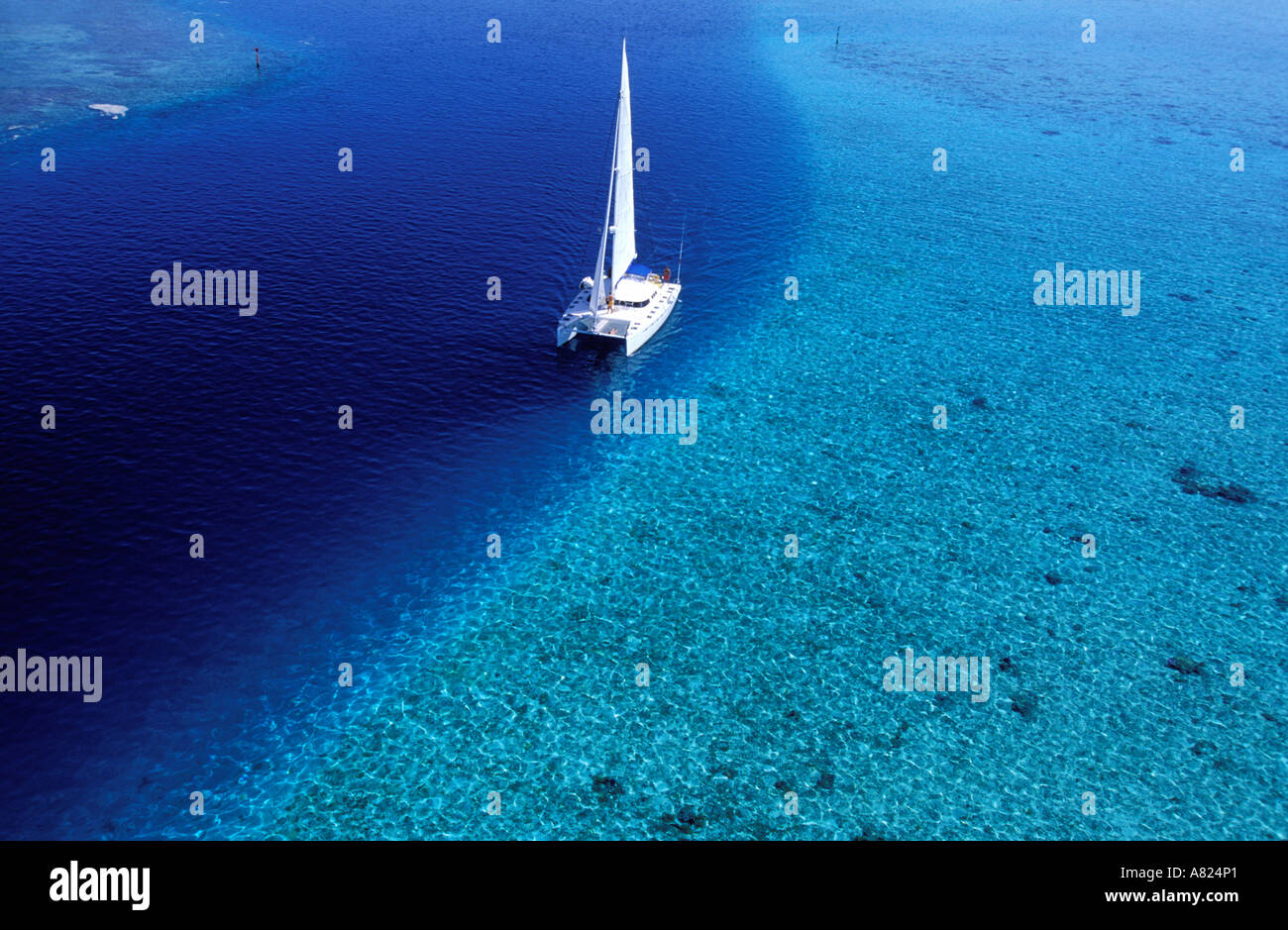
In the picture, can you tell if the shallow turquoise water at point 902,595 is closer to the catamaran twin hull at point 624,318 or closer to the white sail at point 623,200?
the catamaran twin hull at point 624,318

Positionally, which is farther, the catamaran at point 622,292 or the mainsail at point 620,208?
the catamaran at point 622,292

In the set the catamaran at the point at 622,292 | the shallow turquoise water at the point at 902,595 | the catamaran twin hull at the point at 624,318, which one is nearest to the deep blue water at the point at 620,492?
the shallow turquoise water at the point at 902,595

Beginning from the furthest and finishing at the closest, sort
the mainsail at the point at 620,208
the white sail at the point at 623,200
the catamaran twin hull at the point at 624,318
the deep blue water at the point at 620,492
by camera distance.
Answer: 1. the white sail at the point at 623,200
2. the catamaran twin hull at the point at 624,318
3. the mainsail at the point at 620,208
4. the deep blue water at the point at 620,492

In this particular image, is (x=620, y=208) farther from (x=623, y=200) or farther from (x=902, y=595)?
(x=902, y=595)

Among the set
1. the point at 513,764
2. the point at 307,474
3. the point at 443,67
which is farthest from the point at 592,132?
the point at 513,764

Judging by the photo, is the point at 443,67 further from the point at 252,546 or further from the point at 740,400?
the point at 252,546
